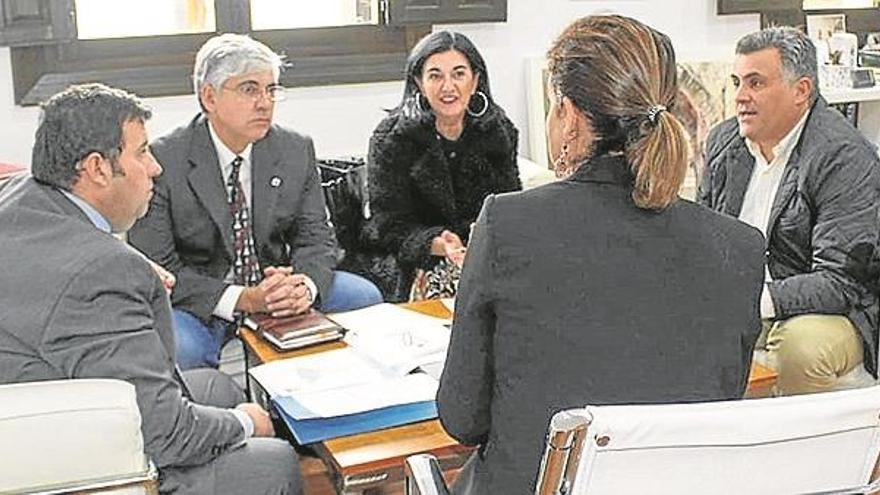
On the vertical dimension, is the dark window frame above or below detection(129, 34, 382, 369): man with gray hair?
above

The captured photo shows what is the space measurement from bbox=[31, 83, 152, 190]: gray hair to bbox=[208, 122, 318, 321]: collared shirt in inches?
37.6

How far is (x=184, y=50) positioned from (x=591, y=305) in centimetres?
273

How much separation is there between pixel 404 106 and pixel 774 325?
1.34 m

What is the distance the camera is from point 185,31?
3.89 metres

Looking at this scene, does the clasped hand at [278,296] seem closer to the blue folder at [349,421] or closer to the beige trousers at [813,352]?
the blue folder at [349,421]

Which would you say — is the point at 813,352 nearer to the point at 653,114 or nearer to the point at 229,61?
the point at 653,114

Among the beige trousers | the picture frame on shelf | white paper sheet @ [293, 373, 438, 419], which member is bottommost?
the beige trousers

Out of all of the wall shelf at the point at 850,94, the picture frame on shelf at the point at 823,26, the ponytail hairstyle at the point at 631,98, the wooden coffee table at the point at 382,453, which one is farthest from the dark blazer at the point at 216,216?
the picture frame on shelf at the point at 823,26

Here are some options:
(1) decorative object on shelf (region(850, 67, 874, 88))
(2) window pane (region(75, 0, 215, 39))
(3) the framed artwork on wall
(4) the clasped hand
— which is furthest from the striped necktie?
(1) decorative object on shelf (region(850, 67, 874, 88))

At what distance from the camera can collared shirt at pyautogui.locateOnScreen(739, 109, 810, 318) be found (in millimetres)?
2947

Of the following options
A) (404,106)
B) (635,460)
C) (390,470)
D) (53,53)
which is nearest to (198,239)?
(404,106)

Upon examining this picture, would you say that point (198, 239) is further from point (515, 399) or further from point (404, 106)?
point (515, 399)

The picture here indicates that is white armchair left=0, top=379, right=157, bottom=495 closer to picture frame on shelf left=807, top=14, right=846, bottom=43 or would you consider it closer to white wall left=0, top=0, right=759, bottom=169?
white wall left=0, top=0, right=759, bottom=169

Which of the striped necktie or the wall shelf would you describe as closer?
the striped necktie
